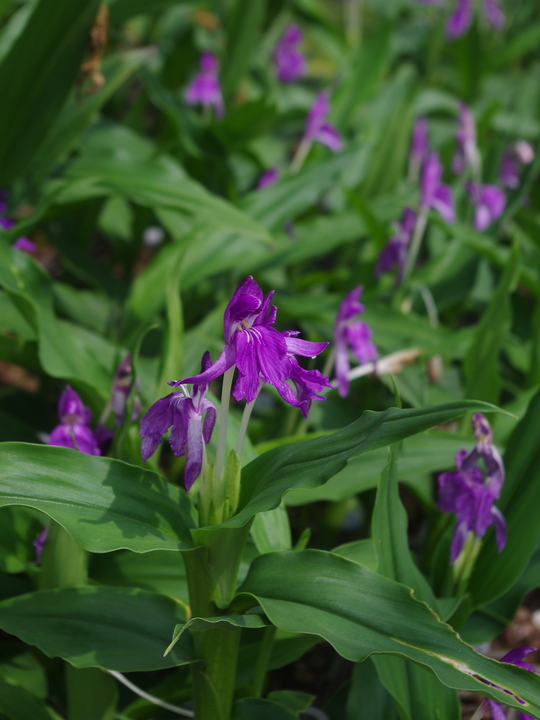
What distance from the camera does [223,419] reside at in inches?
39.6

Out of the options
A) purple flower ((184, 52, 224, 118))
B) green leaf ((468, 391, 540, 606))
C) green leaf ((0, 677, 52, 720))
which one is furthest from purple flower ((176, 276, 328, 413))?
purple flower ((184, 52, 224, 118))

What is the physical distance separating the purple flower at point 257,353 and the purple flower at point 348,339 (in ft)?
1.99

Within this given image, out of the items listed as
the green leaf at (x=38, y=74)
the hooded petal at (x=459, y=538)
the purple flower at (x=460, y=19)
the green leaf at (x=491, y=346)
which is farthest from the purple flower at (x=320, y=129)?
the hooded petal at (x=459, y=538)

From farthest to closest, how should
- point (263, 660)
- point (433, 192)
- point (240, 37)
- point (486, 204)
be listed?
point (240, 37), point (486, 204), point (433, 192), point (263, 660)

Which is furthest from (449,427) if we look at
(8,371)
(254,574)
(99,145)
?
(8,371)

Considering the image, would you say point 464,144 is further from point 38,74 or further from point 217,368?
point 217,368

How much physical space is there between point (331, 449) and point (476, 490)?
1.31ft

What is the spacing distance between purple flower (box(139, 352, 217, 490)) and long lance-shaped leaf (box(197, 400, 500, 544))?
10 cm

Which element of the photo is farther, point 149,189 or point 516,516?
point 149,189

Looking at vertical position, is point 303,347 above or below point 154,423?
above

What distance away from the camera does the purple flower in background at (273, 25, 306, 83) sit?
3.45m

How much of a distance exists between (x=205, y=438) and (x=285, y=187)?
1524 millimetres

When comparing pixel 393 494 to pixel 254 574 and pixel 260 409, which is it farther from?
pixel 260 409

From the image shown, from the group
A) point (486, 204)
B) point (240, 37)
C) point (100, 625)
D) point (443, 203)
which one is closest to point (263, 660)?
point (100, 625)
